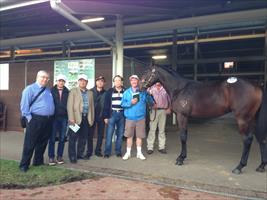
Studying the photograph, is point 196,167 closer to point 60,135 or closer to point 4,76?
point 60,135

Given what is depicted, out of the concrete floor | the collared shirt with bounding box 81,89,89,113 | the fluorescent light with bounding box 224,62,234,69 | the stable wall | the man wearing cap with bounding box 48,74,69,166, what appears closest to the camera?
the concrete floor

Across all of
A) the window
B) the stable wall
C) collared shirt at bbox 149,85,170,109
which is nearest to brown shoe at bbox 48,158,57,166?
collared shirt at bbox 149,85,170,109

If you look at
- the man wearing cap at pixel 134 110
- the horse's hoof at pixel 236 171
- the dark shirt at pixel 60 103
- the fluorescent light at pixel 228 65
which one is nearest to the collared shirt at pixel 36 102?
the dark shirt at pixel 60 103

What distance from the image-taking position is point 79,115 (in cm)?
689

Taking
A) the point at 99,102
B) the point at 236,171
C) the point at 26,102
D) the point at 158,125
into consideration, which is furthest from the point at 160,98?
the point at 26,102

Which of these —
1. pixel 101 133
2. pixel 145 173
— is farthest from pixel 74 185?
pixel 101 133

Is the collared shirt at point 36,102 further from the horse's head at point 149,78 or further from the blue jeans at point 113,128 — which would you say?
the horse's head at point 149,78

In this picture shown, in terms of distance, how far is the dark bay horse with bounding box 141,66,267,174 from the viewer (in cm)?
627

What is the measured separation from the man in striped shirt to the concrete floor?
0.31 metres

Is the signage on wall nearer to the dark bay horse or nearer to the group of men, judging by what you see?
the group of men

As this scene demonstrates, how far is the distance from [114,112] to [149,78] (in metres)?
1.02

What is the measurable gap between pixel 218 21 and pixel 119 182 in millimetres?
5542

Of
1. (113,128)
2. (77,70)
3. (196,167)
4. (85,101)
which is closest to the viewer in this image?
(196,167)

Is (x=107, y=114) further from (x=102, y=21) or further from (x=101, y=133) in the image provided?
(x=102, y=21)
